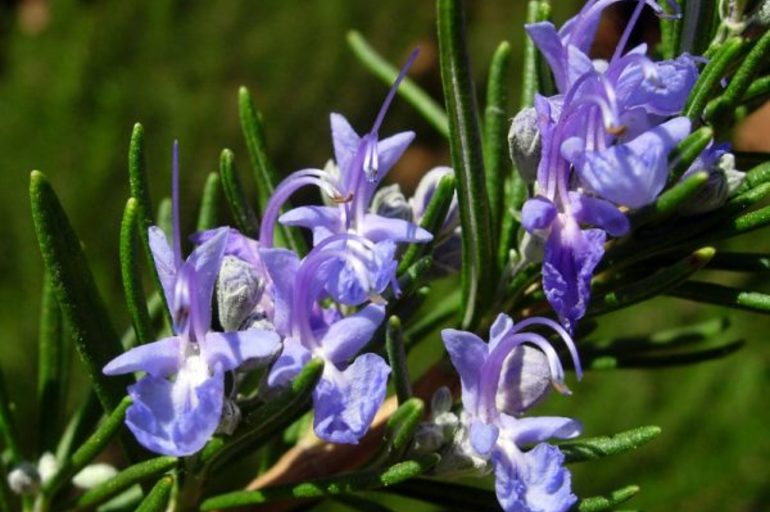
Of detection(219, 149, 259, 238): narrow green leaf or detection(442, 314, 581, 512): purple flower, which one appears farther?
detection(219, 149, 259, 238): narrow green leaf

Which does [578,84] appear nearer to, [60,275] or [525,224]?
[525,224]

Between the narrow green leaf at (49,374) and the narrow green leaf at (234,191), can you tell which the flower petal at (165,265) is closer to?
the narrow green leaf at (234,191)

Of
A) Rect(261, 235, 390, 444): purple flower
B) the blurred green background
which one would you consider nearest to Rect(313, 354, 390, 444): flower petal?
Rect(261, 235, 390, 444): purple flower

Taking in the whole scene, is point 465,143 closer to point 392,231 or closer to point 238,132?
point 392,231

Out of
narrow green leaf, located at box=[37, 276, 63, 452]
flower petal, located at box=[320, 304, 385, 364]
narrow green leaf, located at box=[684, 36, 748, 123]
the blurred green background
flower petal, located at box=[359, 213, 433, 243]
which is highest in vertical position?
narrow green leaf, located at box=[684, 36, 748, 123]

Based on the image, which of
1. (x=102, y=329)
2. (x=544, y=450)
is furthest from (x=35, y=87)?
(x=544, y=450)

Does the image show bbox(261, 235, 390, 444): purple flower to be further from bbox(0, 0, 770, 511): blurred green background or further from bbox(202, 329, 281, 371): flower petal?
bbox(0, 0, 770, 511): blurred green background

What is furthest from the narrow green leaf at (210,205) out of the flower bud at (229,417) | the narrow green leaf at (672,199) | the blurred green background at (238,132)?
the blurred green background at (238,132)
